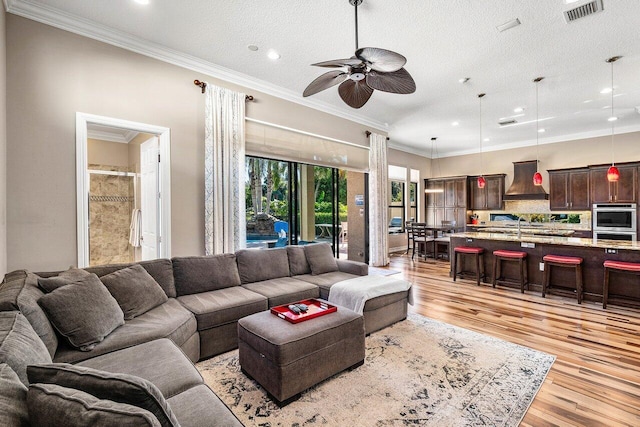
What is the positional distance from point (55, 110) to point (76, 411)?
144 inches

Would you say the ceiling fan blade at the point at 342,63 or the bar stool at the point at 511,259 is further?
the bar stool at the point at 511,259

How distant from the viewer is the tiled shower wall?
5695 millimetres

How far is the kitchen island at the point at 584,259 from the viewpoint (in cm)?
409

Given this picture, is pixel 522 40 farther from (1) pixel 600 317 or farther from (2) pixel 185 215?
(2) pixel 185 215

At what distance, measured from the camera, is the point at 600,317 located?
378 cm

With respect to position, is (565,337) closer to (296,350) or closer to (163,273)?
(296,350)

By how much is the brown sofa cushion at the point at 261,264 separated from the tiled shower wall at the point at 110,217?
3.66 meters

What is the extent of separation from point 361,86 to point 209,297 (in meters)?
2.87

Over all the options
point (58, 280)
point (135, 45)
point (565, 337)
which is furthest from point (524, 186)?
point (58, 280)

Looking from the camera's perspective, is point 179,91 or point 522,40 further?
point 179,91

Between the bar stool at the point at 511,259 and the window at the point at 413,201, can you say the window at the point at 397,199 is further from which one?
the bar stool at the point at 511,259

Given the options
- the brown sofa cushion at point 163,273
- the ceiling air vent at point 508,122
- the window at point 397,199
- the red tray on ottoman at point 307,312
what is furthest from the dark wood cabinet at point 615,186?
the brown sofa cushion at point 163,273

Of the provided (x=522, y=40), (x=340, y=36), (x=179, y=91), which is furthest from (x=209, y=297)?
(x=522, y=40)

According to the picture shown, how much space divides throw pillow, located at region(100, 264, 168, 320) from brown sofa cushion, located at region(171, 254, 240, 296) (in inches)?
12.3
